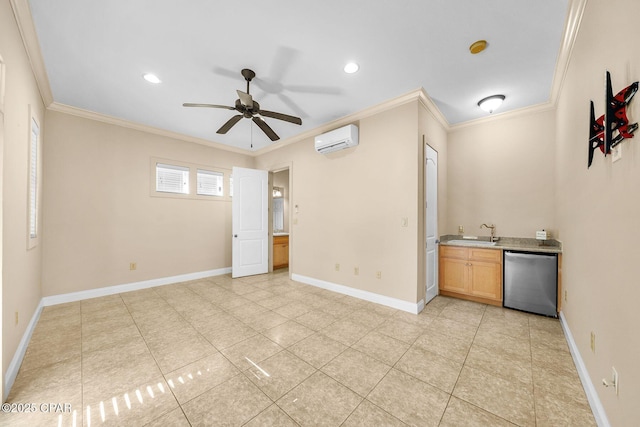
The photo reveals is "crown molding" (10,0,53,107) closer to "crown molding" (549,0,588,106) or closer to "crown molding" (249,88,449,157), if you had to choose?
"crown molding" (249,88,449,157)

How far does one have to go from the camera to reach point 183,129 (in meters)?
4.38

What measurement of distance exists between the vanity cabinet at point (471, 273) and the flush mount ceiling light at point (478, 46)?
251 centimetres

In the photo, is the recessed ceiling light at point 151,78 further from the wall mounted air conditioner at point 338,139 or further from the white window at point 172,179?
the wall mounted air conditioner at point 338,139

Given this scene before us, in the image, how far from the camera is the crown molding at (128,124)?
347 centimetres

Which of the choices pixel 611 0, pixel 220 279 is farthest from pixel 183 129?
pixel 611 0

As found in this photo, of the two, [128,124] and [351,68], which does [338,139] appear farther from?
[128,124]

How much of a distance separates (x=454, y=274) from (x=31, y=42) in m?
5.52

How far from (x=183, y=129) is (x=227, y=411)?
447 centimetres

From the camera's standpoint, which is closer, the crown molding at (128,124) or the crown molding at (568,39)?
the crown molding at (568,39)

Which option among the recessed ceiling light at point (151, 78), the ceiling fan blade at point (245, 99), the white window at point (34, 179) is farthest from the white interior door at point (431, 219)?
the white window at point (34, 179)

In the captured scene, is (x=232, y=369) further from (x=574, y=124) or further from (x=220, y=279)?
(x=574, y=124)

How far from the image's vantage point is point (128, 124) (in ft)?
13.2

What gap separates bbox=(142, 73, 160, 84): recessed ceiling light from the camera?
2.72m

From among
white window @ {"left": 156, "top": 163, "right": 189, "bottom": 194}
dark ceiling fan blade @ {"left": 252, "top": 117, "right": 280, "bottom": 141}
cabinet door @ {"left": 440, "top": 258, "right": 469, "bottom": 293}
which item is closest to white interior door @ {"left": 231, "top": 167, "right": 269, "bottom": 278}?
white window @ {"left": 156, "top": 163, "right": 189, "bottom": 194}
